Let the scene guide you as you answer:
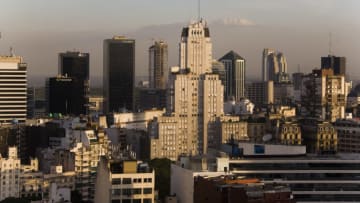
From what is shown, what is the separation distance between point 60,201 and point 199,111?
107ft

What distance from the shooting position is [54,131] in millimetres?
65000

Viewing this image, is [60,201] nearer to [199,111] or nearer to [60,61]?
[199,111]

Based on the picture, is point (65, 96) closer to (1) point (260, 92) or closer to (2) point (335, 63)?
(2) point (335, 63)

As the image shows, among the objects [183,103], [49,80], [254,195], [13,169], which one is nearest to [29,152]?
[183,103]

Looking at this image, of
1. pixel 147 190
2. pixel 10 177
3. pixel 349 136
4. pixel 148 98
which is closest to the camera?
pixel 147 190

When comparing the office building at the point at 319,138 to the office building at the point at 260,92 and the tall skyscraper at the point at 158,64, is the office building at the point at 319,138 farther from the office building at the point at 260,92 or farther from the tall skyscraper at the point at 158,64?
the tall skyscraper at the point at 158,64

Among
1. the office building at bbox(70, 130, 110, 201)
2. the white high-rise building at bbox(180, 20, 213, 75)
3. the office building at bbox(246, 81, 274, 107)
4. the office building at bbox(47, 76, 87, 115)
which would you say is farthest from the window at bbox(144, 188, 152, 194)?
the office building at bbox(246, 81, 274, 107)

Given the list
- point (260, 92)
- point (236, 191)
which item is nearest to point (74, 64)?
point (260, 92)

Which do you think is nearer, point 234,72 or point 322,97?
point 322,97

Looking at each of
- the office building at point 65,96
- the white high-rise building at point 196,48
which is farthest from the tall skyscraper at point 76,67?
the white high-rise building at point 196,48

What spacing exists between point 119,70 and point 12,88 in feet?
139

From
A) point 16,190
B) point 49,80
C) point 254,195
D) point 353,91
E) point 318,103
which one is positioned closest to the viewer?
point 254,195

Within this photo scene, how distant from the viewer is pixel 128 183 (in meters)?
31.1

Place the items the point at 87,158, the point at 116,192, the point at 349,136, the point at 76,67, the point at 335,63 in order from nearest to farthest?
the point at 116,192, the point at 87,158, the point at 349,136, the point at 335,63, the point at 76,67
